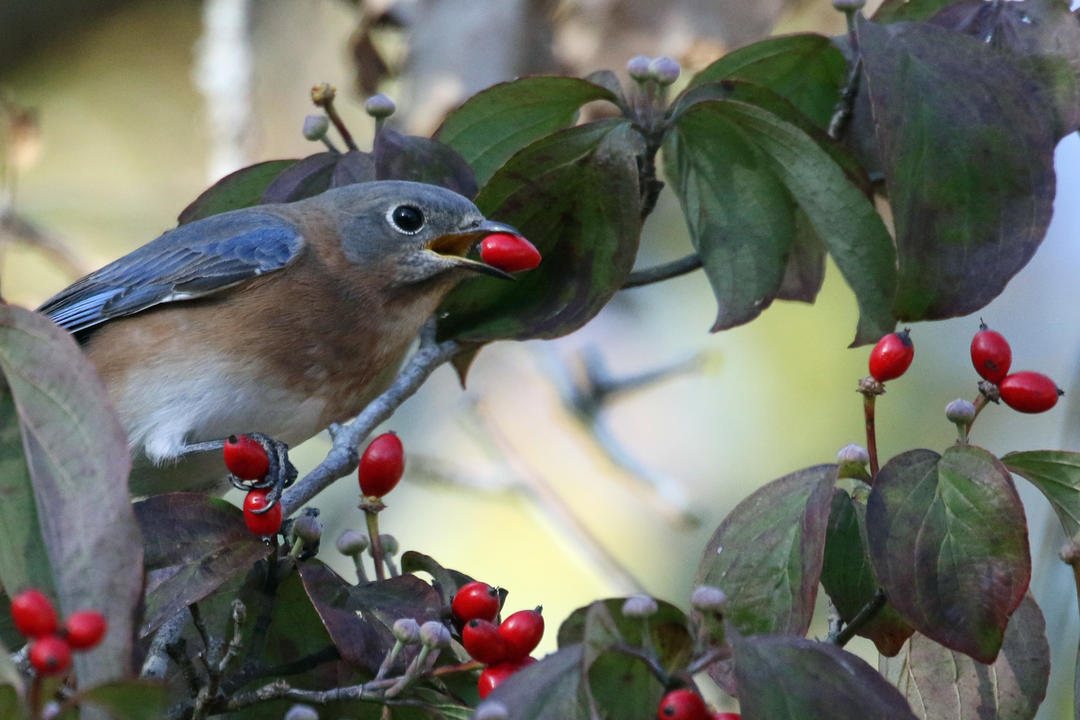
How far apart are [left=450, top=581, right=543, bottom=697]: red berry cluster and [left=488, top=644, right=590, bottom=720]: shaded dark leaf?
0.32m

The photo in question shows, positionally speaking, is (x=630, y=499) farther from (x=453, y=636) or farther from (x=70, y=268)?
(x=453, y=636)

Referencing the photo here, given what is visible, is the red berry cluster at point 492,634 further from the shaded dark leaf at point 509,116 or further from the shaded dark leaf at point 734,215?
the shaded dark leaf at point 509,116

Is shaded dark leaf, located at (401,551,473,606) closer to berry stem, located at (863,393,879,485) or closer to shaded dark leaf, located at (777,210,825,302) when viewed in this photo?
berry stem, located at (863,393,879,485)

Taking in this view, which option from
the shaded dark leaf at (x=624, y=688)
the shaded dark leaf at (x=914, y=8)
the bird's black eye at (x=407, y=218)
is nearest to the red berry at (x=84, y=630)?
the shaded dark leaf at (x=624, y=688)

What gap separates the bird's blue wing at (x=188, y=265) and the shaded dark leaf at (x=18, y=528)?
1780 mm

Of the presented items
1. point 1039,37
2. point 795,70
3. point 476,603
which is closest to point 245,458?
point 476,603

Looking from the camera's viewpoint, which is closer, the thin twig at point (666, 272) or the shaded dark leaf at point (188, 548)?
the shaded dark leaf at point (188, 548)

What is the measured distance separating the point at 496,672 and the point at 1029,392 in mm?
1158

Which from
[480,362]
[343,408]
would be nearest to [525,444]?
[480,362]

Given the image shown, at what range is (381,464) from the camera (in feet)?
8.46

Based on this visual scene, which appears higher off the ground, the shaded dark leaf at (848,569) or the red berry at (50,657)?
the red berry at (50,657)

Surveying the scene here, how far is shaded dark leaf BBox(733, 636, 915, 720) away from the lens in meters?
1.88

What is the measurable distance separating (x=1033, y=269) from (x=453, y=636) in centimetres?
568

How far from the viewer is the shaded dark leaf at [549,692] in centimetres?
184
